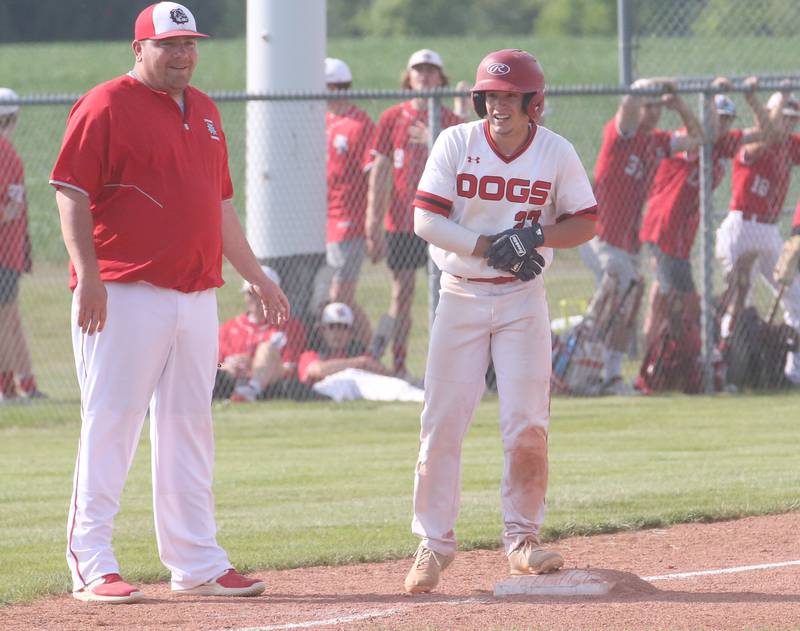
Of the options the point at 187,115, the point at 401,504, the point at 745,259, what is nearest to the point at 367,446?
the point at 401,504

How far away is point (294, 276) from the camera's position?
13188 millimetres

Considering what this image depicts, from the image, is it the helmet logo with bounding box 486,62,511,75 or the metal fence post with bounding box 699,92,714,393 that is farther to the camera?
the metal fence post with bounding box 699,92,714,393

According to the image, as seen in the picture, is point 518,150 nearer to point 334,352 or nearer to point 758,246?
point 334,352

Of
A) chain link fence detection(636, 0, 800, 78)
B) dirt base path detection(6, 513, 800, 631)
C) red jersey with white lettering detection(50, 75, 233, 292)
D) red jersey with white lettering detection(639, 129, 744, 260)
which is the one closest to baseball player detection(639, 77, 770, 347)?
red jersey with white lettering detection(639, 129, 744, 260)

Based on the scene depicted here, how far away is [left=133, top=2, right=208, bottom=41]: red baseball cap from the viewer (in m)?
6.05

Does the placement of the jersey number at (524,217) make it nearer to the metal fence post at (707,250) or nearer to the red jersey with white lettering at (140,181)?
the red jersey with white lettering at (140,181)

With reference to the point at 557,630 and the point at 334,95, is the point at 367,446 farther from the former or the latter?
the point at 557,630

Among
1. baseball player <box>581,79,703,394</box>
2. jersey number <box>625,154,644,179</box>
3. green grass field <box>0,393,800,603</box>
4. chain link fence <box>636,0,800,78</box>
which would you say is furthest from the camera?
chain link fence <box>636,0,800,78</box>

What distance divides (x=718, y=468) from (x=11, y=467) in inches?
172

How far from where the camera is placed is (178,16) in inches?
241

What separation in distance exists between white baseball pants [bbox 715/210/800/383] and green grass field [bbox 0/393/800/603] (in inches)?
35.1

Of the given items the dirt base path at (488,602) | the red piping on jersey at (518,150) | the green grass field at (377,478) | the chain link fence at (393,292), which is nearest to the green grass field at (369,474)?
the green grass field at (377,478)

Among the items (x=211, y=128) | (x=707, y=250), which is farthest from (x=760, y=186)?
(x=211, y=128)

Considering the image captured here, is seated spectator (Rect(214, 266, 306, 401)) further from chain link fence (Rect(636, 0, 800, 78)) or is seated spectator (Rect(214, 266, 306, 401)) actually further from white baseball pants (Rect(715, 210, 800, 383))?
chain link fence (Rect(636, 0, 800, 78))
